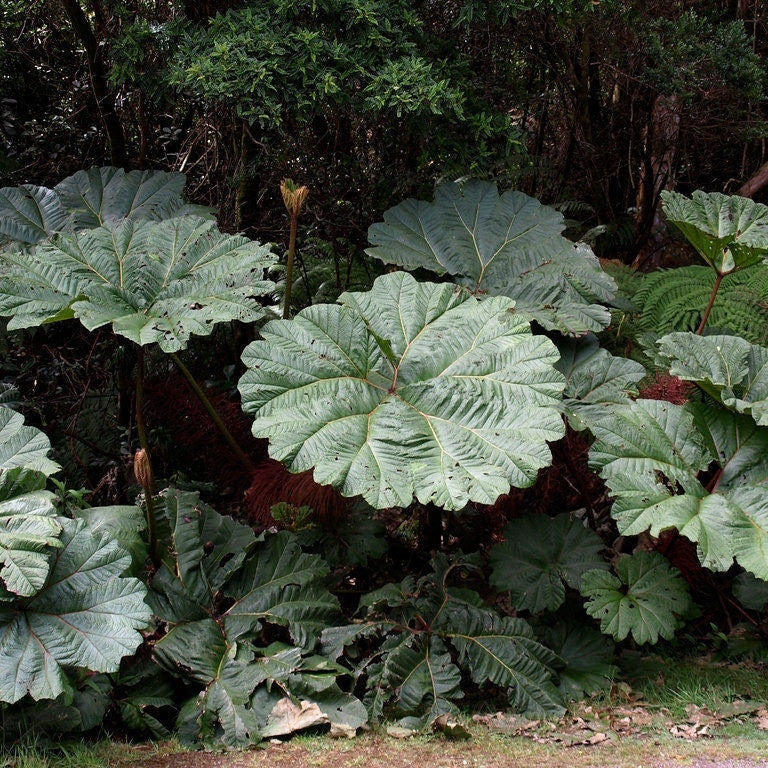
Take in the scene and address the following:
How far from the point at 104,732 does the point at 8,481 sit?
923 millimetres

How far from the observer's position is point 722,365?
3158 millimetres

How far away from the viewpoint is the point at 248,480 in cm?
413

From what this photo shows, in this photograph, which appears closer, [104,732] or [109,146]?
[104,732]

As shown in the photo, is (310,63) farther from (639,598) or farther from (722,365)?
(639,598)

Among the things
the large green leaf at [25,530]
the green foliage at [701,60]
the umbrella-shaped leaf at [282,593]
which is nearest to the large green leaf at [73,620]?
the large green leaf at [25,530]

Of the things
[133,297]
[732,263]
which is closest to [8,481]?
[133,297]

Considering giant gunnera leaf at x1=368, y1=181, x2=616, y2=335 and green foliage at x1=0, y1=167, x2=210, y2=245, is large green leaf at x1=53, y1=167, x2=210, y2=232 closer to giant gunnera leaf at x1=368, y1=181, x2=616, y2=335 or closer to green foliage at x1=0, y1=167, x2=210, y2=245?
green foliage at x1=0, y1=167, x2=210, y2=245

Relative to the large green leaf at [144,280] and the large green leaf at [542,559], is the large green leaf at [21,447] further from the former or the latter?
the large green leaf at [542,559]

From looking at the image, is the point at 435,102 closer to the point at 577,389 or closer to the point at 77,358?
the point at 577,389

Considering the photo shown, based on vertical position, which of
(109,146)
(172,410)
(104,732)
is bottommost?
(104,732)

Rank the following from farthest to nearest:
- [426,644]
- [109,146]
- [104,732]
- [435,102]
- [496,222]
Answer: [109,146] → [496,222] → [435,102] → [426,644] → [104,732]

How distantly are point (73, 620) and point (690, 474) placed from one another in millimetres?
2299

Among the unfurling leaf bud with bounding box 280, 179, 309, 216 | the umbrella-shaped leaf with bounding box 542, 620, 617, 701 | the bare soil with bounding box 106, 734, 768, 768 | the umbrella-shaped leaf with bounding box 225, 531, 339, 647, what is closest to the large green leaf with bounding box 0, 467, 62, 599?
the bare soil with bounding box 106, 734, 768, 768

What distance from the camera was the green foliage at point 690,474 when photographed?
2783mm
